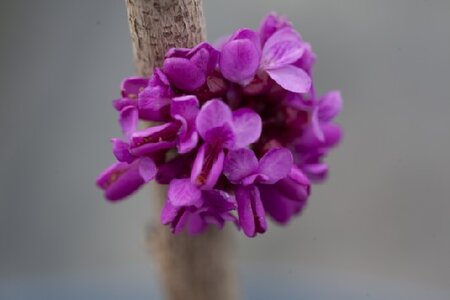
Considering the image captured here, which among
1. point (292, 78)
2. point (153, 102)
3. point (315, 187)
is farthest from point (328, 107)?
point (315, 187)

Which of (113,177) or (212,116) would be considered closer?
(212,116)

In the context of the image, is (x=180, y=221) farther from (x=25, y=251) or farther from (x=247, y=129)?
(x=25, y=251)

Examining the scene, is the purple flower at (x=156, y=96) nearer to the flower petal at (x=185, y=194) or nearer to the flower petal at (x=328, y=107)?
the flower petal at (x=185, y=194)

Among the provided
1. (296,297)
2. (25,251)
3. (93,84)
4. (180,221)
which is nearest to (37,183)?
(25,251)

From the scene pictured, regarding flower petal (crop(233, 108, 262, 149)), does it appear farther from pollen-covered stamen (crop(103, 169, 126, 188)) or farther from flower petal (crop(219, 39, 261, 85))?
pollen-covered stamen (crop(103, 169, 126, 188))

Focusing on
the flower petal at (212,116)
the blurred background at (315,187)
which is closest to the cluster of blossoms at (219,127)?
the flower petal at (212,116)

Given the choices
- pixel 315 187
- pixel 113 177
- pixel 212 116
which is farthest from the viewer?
pixel 315 187

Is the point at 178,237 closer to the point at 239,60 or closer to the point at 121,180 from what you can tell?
the point at 121,180

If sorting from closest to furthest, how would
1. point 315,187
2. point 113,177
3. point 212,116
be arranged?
point 212,116 → point 113,177 → point 315,187
